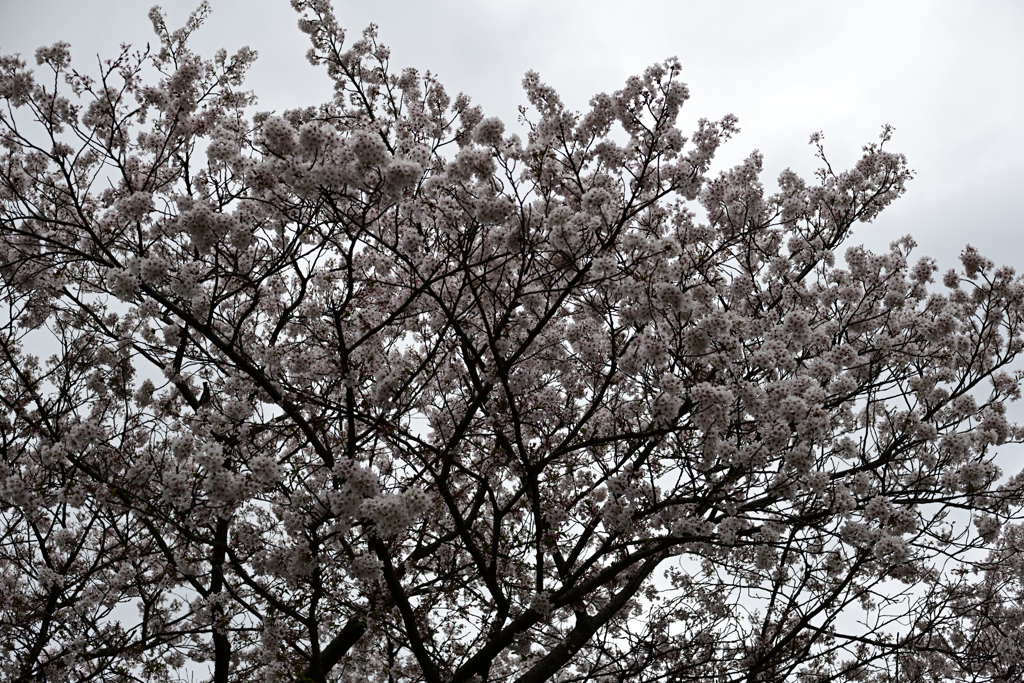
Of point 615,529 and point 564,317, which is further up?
point 564,317

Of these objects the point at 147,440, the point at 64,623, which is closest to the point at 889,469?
the point at 147,440

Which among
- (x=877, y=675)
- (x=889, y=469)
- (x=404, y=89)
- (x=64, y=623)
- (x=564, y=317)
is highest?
(x=404, y=89)

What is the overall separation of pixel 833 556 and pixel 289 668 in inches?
215

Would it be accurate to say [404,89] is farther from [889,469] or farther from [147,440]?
[889,469]

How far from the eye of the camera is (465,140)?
375 inches

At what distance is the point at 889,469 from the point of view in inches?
323

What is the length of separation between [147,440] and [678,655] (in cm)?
706

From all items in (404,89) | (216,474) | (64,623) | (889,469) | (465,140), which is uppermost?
(404,89)

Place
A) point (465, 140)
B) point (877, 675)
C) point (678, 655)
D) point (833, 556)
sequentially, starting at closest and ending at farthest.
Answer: point (833, 556) → point (678, 655) → point (465, 140) → point (877, 675)

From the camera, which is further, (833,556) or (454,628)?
(454,628)

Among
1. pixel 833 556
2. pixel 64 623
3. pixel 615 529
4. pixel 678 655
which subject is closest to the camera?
pixel 833 556

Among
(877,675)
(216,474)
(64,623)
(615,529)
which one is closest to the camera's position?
(216,474)

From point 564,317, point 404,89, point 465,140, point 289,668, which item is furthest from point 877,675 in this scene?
point 404,89

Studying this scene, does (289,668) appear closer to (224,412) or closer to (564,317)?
(224,412)
